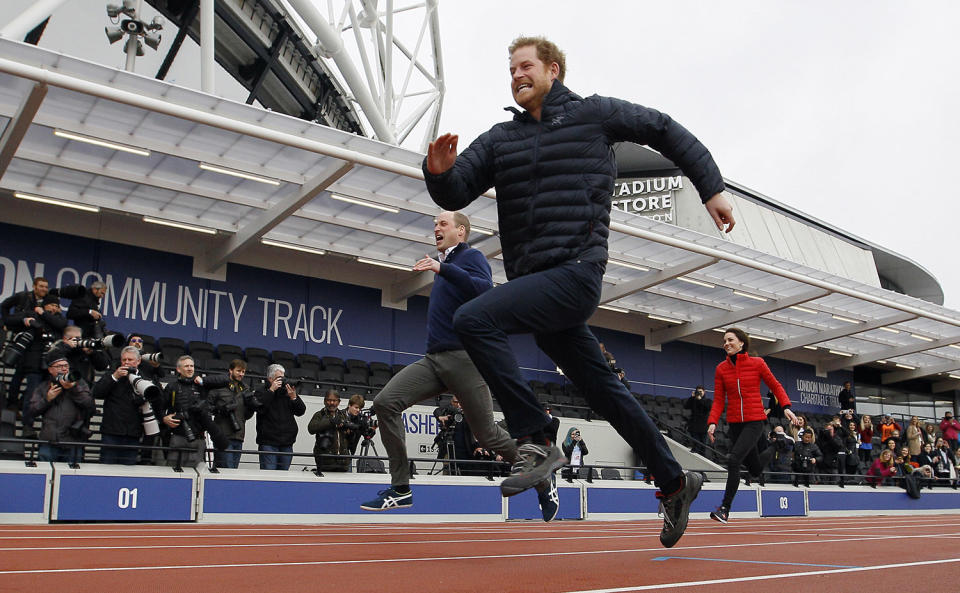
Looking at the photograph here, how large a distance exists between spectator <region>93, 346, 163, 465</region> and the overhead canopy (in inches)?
194

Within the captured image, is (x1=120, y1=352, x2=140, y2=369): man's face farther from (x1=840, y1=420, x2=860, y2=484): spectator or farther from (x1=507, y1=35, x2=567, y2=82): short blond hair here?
(x1=840, y1=420, x2=860, y2=484): spectator

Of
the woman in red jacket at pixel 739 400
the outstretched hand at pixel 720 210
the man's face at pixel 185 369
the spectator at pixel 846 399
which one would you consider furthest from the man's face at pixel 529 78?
the spectator at pixel 846 399

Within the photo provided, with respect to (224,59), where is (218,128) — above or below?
below

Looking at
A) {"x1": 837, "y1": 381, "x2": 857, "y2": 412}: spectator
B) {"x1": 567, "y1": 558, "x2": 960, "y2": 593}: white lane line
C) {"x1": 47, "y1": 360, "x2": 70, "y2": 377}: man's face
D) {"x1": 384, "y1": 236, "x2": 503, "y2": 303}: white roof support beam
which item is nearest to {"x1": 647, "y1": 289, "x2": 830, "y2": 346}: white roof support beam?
{"x1": 837, "y1": 381, "x2": 857, "y2": 412}: spectator

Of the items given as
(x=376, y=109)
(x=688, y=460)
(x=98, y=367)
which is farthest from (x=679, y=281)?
(x=98, y=367)

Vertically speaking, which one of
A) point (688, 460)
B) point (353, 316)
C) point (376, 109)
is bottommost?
point (688, 460)

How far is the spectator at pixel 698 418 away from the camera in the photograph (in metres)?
22.0

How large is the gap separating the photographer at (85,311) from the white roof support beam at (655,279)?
1322 centimetres

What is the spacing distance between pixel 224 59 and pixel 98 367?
1579 centimetres

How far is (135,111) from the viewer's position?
552 inches

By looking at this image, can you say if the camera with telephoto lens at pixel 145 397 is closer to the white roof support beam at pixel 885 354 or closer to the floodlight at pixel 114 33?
the floodlight at pixel 114 33

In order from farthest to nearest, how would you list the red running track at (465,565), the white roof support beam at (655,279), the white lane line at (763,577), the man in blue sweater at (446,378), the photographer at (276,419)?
the white roof support beam at (655,279) < the photographer at (276,419) < the man in blue sweater at (446,378) < the red running track at (465,565) < the white lane line at (763,577)

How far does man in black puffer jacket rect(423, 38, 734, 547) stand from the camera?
12.8ft

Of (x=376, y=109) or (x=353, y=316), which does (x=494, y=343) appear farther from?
(x=376, y=109)
